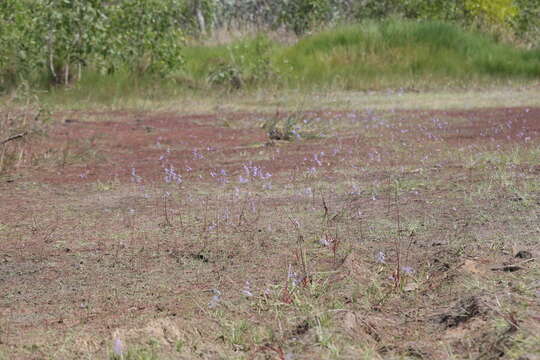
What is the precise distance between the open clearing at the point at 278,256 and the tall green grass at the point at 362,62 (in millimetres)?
7535

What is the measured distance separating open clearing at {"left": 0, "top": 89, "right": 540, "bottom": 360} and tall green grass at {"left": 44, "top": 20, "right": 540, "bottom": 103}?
24.7 feet

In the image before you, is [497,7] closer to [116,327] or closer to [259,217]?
[259,217]

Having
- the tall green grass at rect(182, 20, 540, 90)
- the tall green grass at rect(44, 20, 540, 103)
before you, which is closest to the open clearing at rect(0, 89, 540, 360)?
the tall green grass at rect(44, 20, 540, 103)

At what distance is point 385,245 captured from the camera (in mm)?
3396

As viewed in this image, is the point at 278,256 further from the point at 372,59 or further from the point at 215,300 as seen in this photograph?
the point at 372,59

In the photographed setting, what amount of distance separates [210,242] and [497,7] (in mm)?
18768

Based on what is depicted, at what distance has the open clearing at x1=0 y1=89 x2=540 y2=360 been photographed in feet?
7.89

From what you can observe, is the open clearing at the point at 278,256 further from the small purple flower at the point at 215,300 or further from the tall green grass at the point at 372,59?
the tall green grass at the point at 372,59

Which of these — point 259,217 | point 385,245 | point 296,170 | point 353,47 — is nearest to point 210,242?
point 259,217

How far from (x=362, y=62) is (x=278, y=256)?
1222 centimetres

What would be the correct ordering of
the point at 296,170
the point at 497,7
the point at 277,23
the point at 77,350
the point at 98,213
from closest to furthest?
the point at 77,350 → the point at 98,213 → the point at 296,170 → the point at 497,7 → the point at 277,23

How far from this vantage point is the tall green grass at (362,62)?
14000 mm

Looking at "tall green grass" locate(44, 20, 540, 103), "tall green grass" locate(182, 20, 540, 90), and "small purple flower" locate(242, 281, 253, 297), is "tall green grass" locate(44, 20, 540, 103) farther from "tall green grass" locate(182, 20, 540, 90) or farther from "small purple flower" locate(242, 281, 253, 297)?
"small purple flower" locate(242, 281, 253, 297)

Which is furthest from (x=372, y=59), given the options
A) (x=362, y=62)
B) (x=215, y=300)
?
(x=215, y=300)
